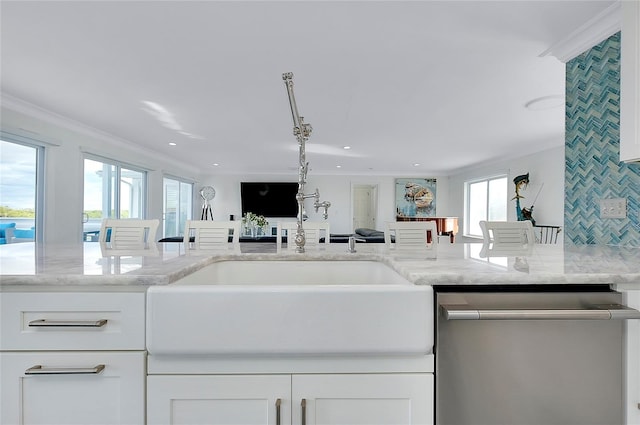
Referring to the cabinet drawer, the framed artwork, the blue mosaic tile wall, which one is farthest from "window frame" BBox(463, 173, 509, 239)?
the cabinet drawer

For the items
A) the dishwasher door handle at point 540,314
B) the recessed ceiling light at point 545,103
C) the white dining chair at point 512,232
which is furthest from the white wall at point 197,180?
the dishwasher door handle at point 540,314

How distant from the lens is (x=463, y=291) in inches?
38.1

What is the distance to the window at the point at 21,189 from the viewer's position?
3615 mm

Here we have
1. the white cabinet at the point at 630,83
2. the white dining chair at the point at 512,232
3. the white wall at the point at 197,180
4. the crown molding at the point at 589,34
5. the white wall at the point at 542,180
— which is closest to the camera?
the white cabinet at the point at 630,83

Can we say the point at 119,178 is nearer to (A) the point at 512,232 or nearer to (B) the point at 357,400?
(A) the point at 512,232

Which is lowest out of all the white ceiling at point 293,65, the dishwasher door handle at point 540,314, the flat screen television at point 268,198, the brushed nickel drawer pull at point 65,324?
the brushed nickel drawer pull at point 65,324

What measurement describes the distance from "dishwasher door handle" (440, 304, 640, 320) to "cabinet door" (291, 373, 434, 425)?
23cm

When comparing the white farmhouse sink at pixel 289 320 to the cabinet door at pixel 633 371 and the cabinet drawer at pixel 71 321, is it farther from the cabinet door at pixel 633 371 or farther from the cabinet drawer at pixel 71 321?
the cabinet door at pixel 633 371

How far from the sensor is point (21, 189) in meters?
3.78

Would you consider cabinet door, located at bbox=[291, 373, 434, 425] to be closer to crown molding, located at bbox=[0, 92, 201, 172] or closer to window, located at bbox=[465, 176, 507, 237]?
crown molding, located at bbox=[0, 92, 201, 172]

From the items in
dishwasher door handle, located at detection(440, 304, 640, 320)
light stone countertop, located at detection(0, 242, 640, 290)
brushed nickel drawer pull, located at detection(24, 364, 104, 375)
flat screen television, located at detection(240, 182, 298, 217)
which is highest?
flat screen television, located at detection(240, 182, 298, 217)

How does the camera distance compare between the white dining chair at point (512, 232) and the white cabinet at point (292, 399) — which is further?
the white dining chair at point (512, 232)

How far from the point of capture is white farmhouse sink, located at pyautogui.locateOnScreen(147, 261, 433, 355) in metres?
0.84

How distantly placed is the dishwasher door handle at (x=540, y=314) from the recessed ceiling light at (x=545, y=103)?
10.3 ft
